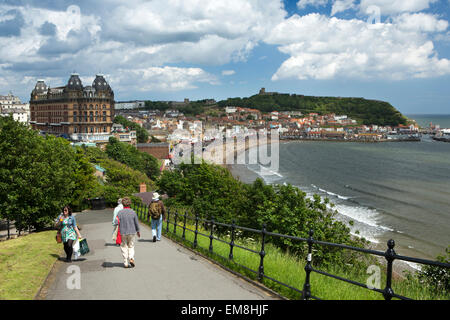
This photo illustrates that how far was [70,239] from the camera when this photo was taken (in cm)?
988

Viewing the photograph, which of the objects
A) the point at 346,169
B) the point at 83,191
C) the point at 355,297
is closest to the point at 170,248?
the point at 355,297

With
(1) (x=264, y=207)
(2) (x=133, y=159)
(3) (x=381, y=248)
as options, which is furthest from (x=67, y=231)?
(2) (x=133, y=159)

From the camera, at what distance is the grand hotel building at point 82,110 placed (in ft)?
345

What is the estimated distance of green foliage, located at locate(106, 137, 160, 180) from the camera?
77938 mm

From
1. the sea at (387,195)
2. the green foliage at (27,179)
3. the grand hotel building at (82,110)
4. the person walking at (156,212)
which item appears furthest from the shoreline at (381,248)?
the grand hotel building at (82,110)

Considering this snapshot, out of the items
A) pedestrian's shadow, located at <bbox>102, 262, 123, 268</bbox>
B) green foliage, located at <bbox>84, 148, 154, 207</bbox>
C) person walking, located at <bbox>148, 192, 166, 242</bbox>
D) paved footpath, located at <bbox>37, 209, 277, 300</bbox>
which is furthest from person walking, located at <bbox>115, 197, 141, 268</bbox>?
green foliage, located at <bbox>84, 148, 154, 207</bbox>

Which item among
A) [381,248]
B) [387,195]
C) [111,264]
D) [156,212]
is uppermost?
[156,212]

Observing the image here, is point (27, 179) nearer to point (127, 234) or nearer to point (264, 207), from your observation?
point (127, 234)

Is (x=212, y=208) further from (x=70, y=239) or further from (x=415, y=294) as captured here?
(x=415, y=294)

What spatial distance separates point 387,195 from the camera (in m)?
53.8

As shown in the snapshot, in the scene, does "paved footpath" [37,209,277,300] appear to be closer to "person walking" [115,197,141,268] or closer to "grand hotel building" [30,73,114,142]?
"person walking" [115,197,141,268]

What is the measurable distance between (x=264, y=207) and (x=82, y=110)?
93.6m

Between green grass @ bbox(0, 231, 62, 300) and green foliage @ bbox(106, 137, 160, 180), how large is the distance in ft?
210

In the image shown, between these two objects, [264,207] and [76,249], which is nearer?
[76,249]
